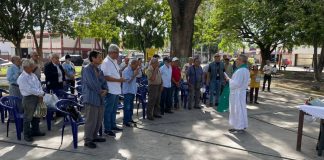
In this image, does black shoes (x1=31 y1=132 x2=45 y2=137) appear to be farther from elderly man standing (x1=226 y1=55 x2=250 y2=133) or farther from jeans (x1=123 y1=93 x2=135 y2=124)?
elderly man standing (x1=226 y1=55 x2=250 y2=133)

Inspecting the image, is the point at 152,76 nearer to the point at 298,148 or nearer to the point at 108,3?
the point at 298,148

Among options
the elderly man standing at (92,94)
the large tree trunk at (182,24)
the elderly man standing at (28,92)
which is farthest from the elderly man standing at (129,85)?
the large tree trunk at (182,24)

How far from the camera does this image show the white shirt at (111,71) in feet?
21.7

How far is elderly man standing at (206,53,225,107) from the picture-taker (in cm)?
1088

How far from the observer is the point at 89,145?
20.1 feet

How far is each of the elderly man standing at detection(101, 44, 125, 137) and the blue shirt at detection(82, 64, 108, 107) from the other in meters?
0.56

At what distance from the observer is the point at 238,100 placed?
771 cm

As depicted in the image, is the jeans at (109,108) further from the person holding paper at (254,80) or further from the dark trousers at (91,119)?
the person holding paper at (254,80)

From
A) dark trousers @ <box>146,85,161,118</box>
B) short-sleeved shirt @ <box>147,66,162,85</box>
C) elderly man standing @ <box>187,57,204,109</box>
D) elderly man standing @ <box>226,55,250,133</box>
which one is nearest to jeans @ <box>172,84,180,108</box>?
elderly man standing @ <box>187,57,204,109</box>

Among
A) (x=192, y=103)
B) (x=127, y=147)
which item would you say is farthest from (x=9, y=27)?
(x=127, y=147)

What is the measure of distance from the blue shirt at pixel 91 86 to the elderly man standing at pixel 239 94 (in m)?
3.18

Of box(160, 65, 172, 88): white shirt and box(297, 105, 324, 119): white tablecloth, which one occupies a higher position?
box(160, 65, 172, 88): white shirt

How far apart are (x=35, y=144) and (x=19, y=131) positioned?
1.71 feet

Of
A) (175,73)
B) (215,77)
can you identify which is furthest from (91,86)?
(215,77)
